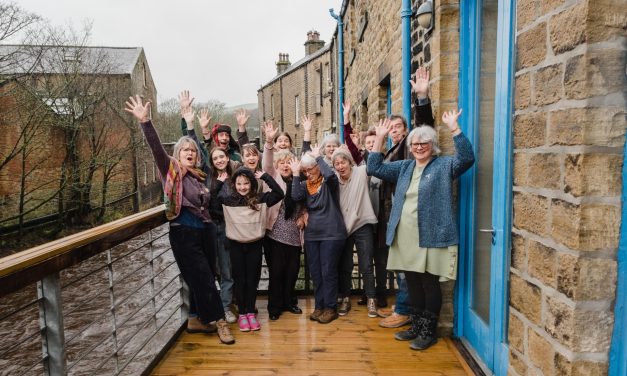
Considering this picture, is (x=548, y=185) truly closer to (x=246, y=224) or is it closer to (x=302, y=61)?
(x=246, y=224)

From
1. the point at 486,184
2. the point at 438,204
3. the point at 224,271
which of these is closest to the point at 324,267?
the point at 224,271

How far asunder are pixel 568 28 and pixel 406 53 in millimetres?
2504

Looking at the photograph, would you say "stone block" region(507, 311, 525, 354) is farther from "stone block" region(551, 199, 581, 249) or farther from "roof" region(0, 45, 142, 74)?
"roof" region(0, 45, 142, 74)

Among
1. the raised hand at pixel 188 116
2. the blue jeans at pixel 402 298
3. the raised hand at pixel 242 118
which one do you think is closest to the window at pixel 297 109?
the raised hand at pixel 242 118

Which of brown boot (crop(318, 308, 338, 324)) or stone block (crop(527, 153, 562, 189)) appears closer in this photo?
stone block (crop(527, 153, 562, 189))

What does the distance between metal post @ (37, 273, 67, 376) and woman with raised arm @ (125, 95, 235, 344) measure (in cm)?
113

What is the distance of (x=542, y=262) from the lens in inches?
72.6

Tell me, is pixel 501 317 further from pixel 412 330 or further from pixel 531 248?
pixel 412 330

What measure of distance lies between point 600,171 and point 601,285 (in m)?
0.42

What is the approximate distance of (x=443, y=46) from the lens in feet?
10.3

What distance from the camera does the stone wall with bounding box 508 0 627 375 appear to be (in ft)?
4.99

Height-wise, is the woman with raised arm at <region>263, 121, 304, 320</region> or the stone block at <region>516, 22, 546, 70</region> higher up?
the stone block at <region>516, 22, 546, 70</region>

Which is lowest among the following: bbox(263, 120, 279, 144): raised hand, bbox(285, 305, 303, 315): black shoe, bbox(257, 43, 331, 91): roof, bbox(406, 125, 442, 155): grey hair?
bbox(285, 305, 303, 315): black shoe

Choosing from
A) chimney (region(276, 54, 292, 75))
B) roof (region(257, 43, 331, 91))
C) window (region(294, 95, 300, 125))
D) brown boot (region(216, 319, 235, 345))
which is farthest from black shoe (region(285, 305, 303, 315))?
chimney (region(276, 54, 292, 75))
